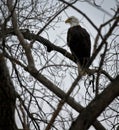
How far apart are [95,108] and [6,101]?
1.02 metres

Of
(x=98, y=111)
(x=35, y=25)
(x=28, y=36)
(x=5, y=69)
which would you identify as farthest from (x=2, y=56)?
(x=35, y=25)

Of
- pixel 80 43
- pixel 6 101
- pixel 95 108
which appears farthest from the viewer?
pixel 80 43

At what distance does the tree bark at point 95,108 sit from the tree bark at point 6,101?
87 centimetres

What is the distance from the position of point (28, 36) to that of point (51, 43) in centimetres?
31

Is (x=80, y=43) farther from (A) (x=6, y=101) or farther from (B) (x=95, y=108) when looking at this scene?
(B) (x=95, y=108)

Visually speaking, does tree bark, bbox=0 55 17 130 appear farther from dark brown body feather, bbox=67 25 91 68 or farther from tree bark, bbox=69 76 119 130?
dark brown body feather, bbox=67 25 91 68

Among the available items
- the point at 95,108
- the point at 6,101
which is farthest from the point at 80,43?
the point at 95,108

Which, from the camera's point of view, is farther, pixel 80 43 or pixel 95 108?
pixel 80 43

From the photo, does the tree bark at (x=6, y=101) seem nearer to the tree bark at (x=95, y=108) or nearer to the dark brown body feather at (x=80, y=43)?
the tree bark at (x=95, y=108)

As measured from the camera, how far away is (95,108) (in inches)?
69.9

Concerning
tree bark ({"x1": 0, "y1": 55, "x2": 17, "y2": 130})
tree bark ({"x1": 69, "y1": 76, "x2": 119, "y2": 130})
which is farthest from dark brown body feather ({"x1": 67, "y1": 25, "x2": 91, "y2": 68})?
tree bark ({"x1": 69, "y1": 76, "x2": 119, "y2": 130})

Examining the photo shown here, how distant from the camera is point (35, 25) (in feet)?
16.0

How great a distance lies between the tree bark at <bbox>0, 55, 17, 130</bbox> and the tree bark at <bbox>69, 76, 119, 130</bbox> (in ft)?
2.84

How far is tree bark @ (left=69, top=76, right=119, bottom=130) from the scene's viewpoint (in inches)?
68.9
